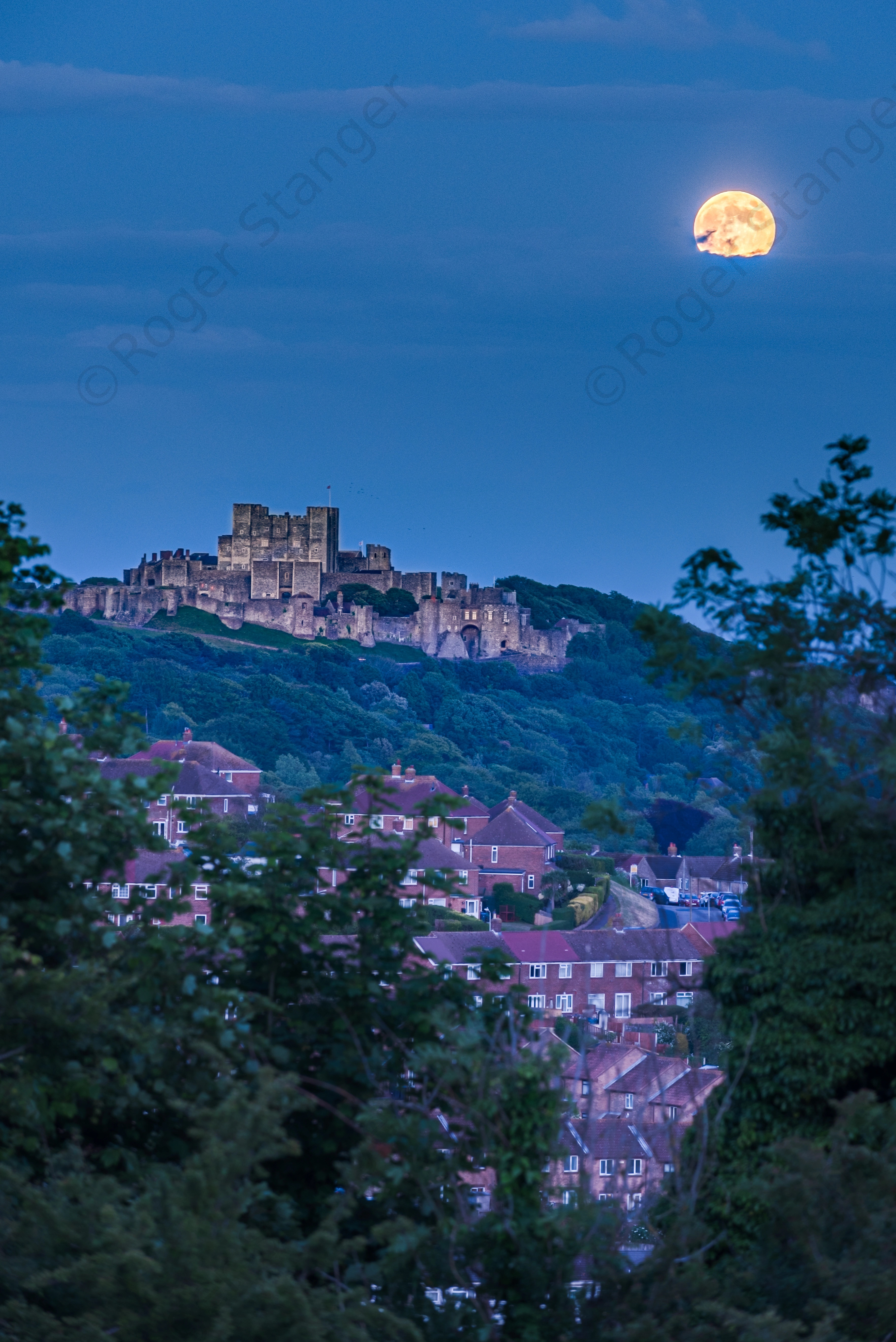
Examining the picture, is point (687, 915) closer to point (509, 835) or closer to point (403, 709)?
point (509, 835)

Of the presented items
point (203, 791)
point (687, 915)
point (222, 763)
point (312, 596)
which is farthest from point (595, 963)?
point (312, 596)

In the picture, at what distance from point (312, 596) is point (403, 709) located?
54.7 ft

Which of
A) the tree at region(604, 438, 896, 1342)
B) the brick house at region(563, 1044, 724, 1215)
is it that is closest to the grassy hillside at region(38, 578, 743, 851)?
the brick house at region(563, 1044, 724, 1215)

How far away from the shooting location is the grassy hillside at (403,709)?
2522 inches

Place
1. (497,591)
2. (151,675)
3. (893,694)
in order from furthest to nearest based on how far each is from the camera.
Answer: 1. (497,591)
2. (151,675)
3. (893,694)

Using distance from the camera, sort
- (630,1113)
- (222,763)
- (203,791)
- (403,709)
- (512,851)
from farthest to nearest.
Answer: (403,709) < (222,763) < (512,851) < (203,791) < (630,1113)

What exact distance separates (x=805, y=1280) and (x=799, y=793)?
7.13 ft

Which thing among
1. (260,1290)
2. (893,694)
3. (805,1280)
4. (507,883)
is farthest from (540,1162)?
(507,883)

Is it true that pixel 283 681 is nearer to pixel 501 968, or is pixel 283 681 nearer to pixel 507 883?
pixel 507 883

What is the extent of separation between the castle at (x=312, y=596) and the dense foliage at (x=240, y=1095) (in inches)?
3372

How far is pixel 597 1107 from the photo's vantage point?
12.0m

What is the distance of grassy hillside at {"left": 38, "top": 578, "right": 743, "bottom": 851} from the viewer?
210 ft

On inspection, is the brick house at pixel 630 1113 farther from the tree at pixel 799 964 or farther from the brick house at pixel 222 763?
the brick house at pixel 222 763

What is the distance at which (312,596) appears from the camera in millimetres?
93875
